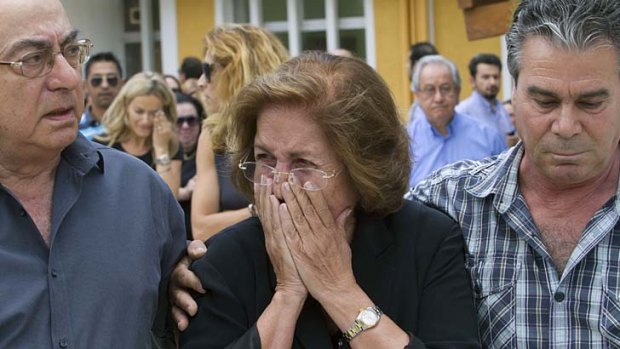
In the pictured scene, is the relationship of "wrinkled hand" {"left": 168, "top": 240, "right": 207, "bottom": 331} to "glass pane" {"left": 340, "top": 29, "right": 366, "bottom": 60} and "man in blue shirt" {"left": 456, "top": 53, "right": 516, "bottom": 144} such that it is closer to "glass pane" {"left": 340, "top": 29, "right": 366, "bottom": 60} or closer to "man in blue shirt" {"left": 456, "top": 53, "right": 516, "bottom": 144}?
"man in blue shirt" {"left": 456, "top": 53, "right": 516, "bottom": 144}

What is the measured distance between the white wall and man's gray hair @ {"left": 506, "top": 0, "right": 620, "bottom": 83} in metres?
11.5

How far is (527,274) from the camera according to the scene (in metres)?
2.65

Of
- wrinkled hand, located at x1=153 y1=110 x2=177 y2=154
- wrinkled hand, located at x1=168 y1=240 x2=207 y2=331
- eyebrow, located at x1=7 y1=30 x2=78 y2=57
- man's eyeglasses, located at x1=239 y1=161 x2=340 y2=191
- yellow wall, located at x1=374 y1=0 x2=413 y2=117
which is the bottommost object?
wrinkled hand, located at x1=168 y1=240 x2=207 y2=331

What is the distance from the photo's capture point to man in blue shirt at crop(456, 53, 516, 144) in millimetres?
9156

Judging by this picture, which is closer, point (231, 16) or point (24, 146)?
point (24, 146)

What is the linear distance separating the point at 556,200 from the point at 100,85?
20.5ft

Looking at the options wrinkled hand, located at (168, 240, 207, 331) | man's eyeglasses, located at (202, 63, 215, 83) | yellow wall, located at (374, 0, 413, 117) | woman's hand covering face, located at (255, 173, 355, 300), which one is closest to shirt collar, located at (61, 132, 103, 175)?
wrinkled hand, located at (168, 240, 207, 331)

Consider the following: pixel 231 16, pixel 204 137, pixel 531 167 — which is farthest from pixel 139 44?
pixel 531 167

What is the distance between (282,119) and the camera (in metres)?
2.59

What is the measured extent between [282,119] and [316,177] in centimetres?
18

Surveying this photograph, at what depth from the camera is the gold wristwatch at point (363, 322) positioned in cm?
244

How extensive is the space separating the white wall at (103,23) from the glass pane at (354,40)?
138 inches

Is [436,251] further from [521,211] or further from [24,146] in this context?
[24,146]

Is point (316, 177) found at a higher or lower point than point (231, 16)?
lower
